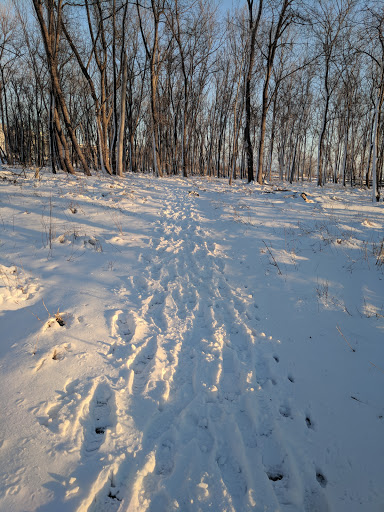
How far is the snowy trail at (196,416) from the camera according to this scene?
155cm

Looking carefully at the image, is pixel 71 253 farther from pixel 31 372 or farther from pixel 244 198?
pixel 244 198

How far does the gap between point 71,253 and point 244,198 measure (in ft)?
26.3

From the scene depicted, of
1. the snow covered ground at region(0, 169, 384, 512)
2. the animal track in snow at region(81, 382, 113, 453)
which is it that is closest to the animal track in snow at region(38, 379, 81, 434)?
the snow covered ground at region(0, 169, 384, 512)

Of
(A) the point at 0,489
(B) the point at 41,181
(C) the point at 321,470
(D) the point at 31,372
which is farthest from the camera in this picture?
(B) the point at 41,181

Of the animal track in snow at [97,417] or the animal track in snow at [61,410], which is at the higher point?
the animal track in snow at [61,410]

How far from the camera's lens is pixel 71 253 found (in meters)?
4.63

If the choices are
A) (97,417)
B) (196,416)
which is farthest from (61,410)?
(196,416)

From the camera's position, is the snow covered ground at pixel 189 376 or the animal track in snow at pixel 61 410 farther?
the animal track in snow at pixel 61 410

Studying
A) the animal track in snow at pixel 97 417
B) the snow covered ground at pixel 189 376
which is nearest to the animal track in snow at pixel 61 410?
the snow covered ground at pixel 189 376

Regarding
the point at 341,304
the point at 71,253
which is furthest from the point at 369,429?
the point at 71,253

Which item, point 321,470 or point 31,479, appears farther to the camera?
point 321,470

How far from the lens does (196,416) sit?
6.70 feet

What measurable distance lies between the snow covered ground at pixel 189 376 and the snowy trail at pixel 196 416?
10mm

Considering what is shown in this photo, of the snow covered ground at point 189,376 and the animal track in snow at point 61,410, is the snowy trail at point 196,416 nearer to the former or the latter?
the snow covered ground at point 189,376
